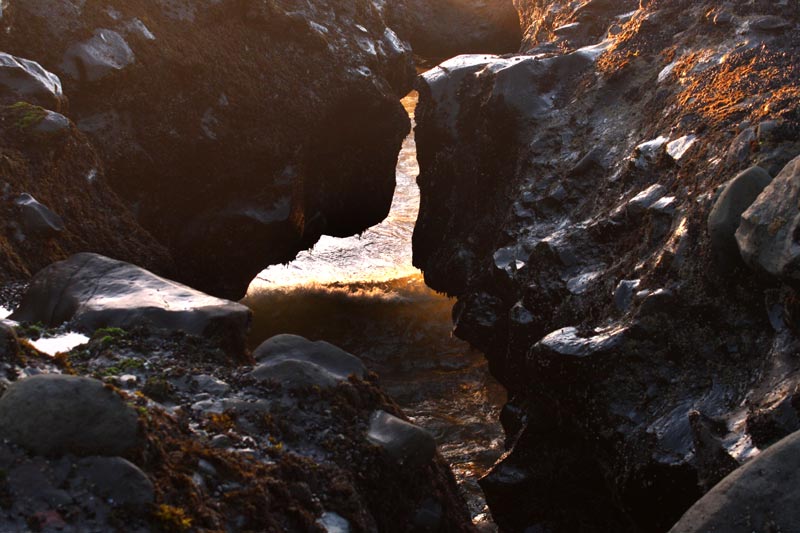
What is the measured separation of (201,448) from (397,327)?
24.6 ft

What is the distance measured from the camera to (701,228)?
20.5 ft

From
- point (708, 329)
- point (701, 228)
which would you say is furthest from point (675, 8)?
point (708, 329)

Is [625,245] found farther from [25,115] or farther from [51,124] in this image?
[25,115]

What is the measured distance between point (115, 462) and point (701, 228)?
406cm

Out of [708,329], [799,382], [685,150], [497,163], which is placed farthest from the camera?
[497,163]

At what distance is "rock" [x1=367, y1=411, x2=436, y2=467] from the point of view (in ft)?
17.0

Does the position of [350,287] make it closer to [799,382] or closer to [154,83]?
[154,83]

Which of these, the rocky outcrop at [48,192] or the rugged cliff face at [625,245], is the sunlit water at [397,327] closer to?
the rugged cliff face at [625,245]

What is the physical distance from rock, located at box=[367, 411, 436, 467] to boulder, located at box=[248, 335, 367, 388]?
0.37 m

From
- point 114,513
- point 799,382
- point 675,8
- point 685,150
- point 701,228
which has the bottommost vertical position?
point 114,513

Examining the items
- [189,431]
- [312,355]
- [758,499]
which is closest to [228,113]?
[312,355]

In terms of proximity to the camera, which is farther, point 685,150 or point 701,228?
point 685,150

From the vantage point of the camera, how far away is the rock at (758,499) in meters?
4.12

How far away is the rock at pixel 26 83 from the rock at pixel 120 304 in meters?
2.38
